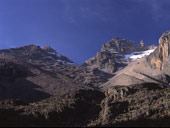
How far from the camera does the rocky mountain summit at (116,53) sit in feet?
435

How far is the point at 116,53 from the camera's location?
161 meters

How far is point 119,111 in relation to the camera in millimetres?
17984

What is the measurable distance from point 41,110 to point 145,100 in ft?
30.4

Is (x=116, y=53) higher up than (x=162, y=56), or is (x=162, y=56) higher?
(x=116, y=53)

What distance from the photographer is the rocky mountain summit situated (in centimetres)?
13262

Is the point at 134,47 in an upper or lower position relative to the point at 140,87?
upper

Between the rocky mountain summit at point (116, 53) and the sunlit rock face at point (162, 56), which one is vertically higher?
the rocky mountain summit at point (116, 53)

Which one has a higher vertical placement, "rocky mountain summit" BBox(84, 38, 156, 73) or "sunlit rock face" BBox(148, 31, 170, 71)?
"rocky mountain summit" BBox(84, 38, 156, 73)

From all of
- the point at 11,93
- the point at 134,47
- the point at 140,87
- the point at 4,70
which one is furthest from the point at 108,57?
the point at 140,87

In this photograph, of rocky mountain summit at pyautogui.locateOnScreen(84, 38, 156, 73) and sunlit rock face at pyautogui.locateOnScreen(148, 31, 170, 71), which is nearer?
sunlit rock face at pyautogui.locateOnScreen(148, 31, 170, 71)

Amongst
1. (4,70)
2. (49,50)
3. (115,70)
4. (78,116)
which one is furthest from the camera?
(49,50)

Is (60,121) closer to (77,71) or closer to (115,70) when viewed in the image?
(77,71)

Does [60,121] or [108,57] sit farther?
[108,57]

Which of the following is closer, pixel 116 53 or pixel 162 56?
pixel 162 56
